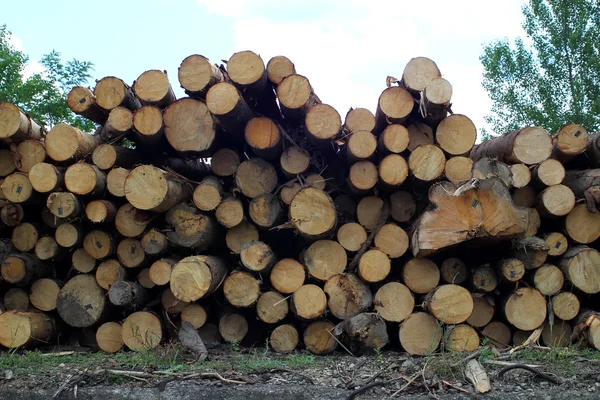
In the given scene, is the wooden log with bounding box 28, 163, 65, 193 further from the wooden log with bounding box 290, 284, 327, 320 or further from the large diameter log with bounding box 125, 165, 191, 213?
the wooden log with bounding box 290, 284, 327, 320

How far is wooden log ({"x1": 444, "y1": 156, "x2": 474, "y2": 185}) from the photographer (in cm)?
399

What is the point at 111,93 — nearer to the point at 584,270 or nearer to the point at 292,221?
the point at 292,221

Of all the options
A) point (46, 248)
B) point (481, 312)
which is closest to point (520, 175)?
point (481, 312)

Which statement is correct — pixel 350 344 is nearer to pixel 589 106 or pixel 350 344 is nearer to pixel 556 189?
pixel 556 189

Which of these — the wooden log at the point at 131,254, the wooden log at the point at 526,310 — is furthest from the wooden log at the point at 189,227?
the wooden log at the point at 526,310

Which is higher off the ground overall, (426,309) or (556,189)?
(556,189)

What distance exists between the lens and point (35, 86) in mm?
9914

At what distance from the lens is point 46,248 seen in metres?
4.34

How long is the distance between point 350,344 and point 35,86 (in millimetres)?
9028

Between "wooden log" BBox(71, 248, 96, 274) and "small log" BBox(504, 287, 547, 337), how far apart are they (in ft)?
11.3

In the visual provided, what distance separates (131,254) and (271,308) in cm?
129

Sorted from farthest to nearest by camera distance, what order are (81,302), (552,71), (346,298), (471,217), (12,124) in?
1. (552,71)
2. (12,124)
3. (81,302)
4. (346,298)
5. (471,217)

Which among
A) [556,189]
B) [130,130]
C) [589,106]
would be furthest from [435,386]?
[589,106]

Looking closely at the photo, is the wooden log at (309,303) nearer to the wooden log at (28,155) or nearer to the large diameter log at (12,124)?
the wooden log at (28,155)
